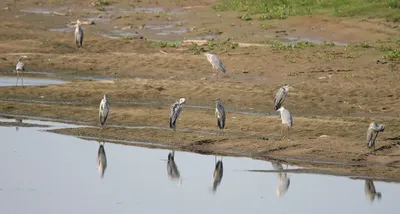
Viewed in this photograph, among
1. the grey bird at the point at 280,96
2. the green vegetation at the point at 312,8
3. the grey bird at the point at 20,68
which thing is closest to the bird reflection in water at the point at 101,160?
the grey bird at the point at 280,96

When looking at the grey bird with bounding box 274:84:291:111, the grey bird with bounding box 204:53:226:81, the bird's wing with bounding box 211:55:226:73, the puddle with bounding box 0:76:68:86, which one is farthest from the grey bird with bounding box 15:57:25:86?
the grey bird with bounding box 274:84:291:111

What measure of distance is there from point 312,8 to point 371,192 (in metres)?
19.2

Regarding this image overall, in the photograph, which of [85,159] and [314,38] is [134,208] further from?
[314,38]

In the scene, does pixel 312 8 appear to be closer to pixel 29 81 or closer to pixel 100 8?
pixel 100 8

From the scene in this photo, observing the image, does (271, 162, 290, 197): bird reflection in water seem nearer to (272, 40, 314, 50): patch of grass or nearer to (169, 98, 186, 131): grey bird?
(169, 98, 186, 131): grey bird

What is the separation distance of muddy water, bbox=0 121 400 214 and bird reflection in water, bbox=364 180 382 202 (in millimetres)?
81

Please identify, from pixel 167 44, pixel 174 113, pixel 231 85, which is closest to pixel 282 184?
pixel 174 113

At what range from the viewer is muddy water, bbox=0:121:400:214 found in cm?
1873

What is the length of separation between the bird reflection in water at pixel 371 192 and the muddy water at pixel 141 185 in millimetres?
81

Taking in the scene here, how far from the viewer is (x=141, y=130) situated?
24438 millimetres

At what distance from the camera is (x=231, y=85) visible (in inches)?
1142

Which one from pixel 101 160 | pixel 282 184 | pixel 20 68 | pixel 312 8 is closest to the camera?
pixel 282 184

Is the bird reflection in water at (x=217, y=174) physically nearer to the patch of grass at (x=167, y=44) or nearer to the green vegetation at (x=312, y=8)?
the patch of grass at (x=167, y=44)

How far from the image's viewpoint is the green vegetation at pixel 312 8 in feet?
118
